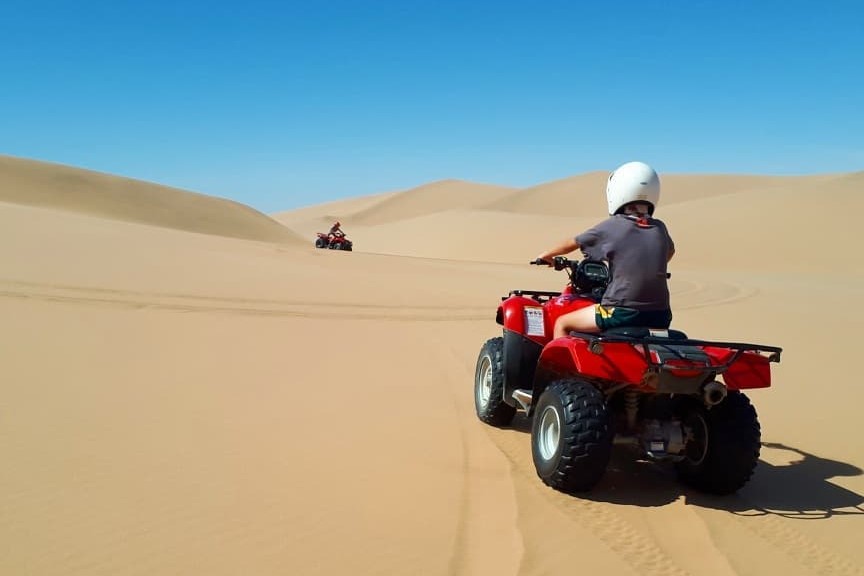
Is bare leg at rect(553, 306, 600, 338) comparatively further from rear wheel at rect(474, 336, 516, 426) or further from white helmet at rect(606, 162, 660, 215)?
rear wheel at rect(474, 336, 516, 426)

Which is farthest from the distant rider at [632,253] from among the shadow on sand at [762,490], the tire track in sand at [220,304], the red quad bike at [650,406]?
the tire track in sand at [220,304]

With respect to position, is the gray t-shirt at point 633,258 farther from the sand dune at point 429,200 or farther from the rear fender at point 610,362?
the sand dune at point 429,200

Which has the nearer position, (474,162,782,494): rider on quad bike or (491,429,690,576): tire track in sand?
(491,429,690,576): tire track in sand

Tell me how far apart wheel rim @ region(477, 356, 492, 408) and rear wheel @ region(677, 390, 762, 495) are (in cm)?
171

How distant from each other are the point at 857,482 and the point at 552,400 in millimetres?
2202

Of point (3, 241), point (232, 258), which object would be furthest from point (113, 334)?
point (232, 258)

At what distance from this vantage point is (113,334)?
7.32 metres

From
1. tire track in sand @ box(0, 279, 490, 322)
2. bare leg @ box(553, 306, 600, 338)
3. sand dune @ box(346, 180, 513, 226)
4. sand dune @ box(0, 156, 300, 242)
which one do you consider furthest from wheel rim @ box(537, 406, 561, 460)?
sand dune @ box(346, 180, 513, 226)

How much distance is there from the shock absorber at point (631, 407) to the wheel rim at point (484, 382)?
1416mm

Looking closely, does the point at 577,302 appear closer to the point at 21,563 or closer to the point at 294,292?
the point at 21,563

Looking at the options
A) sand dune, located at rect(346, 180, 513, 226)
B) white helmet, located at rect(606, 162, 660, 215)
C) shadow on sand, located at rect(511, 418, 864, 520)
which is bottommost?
shadow on sand, located at rect(511, 418, 864, 520)

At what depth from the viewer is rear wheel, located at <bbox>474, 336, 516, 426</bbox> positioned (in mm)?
5168

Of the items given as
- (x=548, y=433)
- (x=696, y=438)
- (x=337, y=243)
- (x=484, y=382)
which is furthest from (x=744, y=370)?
(x=337, y=243)

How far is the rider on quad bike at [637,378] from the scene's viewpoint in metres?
3.65
